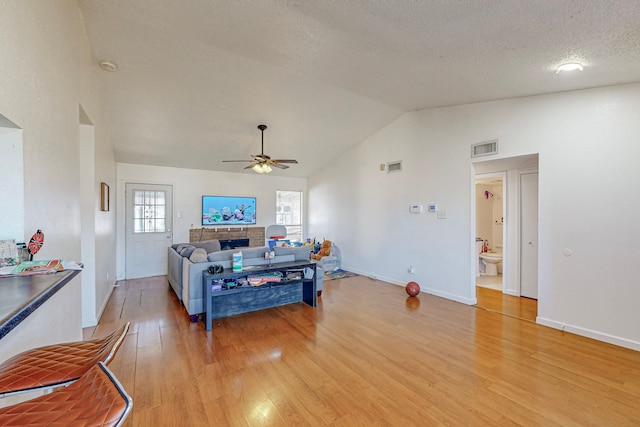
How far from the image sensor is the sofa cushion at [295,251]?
416cm

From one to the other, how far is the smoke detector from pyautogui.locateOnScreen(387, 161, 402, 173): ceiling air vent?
4.41 m

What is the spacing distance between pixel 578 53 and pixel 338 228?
16.8ft

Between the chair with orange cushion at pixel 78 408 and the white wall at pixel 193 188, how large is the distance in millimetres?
5804

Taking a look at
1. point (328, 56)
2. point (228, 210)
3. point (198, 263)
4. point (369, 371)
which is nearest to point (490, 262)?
point (369, 371)

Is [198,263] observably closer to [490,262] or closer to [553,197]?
[553,197]

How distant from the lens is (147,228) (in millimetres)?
5918

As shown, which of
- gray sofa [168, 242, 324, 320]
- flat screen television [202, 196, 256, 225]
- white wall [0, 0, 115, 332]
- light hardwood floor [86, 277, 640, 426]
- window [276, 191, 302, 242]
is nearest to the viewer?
white wall [0, 0, 115, 332]

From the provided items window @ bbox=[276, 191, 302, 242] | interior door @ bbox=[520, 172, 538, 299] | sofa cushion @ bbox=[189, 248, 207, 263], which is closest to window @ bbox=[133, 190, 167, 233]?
window @ bbox=[276, 191, 302, 242]

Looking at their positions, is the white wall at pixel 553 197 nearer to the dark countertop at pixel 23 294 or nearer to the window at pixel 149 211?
the dark countertop at pixel 23 294

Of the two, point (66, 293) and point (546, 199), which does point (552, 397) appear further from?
point (66, 293)

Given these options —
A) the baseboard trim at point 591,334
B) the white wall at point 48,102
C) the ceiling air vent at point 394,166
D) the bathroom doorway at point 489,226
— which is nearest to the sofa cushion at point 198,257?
the white wall at point 48,102

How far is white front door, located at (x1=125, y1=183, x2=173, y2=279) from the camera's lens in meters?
5.72

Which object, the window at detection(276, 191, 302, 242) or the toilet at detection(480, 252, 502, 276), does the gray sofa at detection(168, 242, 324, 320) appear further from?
the toilet at detection(480, 252, 502, 276)

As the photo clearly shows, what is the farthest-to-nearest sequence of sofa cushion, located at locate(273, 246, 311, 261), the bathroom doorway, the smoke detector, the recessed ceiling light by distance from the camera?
1. the bathroom doorway
2. sofa cushion, located at locate(273, 246, 311, 261)
3. the smoke detector
4. the recessed ceiling light
